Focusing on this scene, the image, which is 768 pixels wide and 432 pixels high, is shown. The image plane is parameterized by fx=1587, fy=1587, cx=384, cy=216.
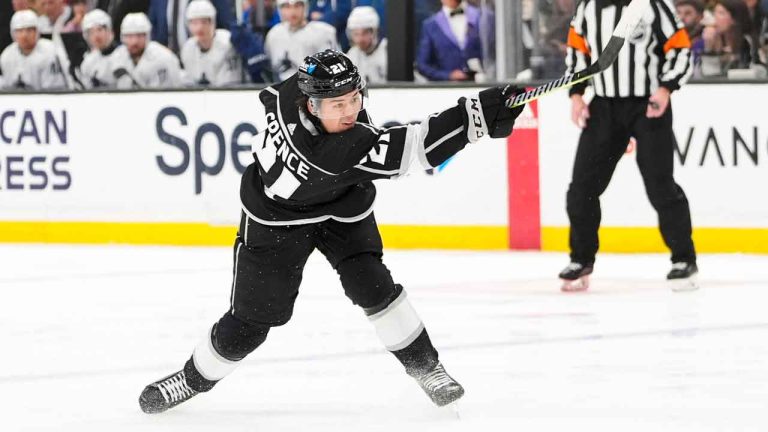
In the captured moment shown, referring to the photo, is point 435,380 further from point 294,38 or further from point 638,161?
point 294,38

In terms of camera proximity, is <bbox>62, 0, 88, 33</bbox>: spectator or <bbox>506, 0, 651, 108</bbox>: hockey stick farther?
<bbox>62, 0, 88, 33</bbox>: spectator

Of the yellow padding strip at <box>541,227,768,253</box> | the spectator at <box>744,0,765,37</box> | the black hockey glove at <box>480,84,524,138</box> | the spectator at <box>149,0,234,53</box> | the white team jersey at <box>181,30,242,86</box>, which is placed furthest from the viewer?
the spectator at <box>149,0,234,53</box>

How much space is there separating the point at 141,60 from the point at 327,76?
5.59 meters

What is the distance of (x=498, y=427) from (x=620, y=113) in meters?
2.74

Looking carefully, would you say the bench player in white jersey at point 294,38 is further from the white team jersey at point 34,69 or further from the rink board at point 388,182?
the white team jersey at point 34,69

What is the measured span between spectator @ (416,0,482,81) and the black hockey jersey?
4.46 m

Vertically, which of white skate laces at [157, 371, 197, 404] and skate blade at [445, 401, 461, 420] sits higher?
white skate laces at [157, 371, 197, 404]

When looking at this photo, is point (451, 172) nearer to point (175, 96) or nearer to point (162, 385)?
point (175, 96)

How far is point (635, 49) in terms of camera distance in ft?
19.8

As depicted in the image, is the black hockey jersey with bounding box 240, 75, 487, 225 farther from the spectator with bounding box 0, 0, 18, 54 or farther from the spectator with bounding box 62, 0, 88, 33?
the spectator with bounding box 0, 0, 18, 54

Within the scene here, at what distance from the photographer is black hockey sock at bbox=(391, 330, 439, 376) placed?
3.60 meters

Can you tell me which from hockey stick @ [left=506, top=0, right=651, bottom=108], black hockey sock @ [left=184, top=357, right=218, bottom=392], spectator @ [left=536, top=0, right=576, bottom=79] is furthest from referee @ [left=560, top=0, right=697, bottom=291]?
black hockey sock @ [left=184, top=357, right=218, bottom=392]

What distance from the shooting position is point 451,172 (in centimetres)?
765

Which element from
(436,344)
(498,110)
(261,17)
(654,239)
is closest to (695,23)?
(654,239)
